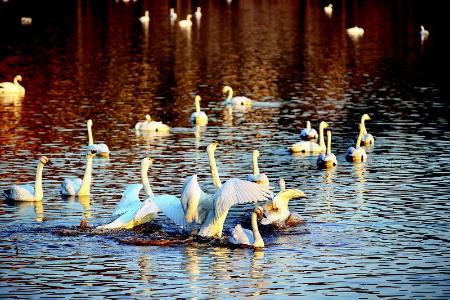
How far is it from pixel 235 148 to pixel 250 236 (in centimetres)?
1311

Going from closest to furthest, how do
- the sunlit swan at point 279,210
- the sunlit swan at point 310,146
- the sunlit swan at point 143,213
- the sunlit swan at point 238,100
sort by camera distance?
the sunlit swan at point 143,213 → the sunlit swan at point 279,210 → the sunlit swan at point 310,146 → the sunlit swan at point 238,100

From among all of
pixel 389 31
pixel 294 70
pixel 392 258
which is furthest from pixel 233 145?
pixel 389 31

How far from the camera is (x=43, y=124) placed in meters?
42.0

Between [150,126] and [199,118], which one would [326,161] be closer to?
[150,126]

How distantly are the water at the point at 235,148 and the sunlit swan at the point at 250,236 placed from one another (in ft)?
0.94

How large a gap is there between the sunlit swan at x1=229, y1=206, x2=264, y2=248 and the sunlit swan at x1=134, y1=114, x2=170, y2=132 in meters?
16.3

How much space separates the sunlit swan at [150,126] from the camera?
1580 inches

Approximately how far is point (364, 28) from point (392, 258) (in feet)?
217

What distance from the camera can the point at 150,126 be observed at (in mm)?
40094

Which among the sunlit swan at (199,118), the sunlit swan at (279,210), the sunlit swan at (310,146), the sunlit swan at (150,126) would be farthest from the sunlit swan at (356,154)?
the sunlit swan at (279,210)

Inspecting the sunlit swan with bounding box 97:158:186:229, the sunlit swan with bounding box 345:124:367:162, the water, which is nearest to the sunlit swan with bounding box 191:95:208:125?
the water

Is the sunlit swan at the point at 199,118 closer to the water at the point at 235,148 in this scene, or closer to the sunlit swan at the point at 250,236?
the water at the point at 235,148

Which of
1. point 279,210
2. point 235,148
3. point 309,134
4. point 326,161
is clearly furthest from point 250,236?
point 309,134

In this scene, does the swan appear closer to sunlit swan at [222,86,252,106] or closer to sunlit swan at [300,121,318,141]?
sunlit swan at [300,121,318,141]
